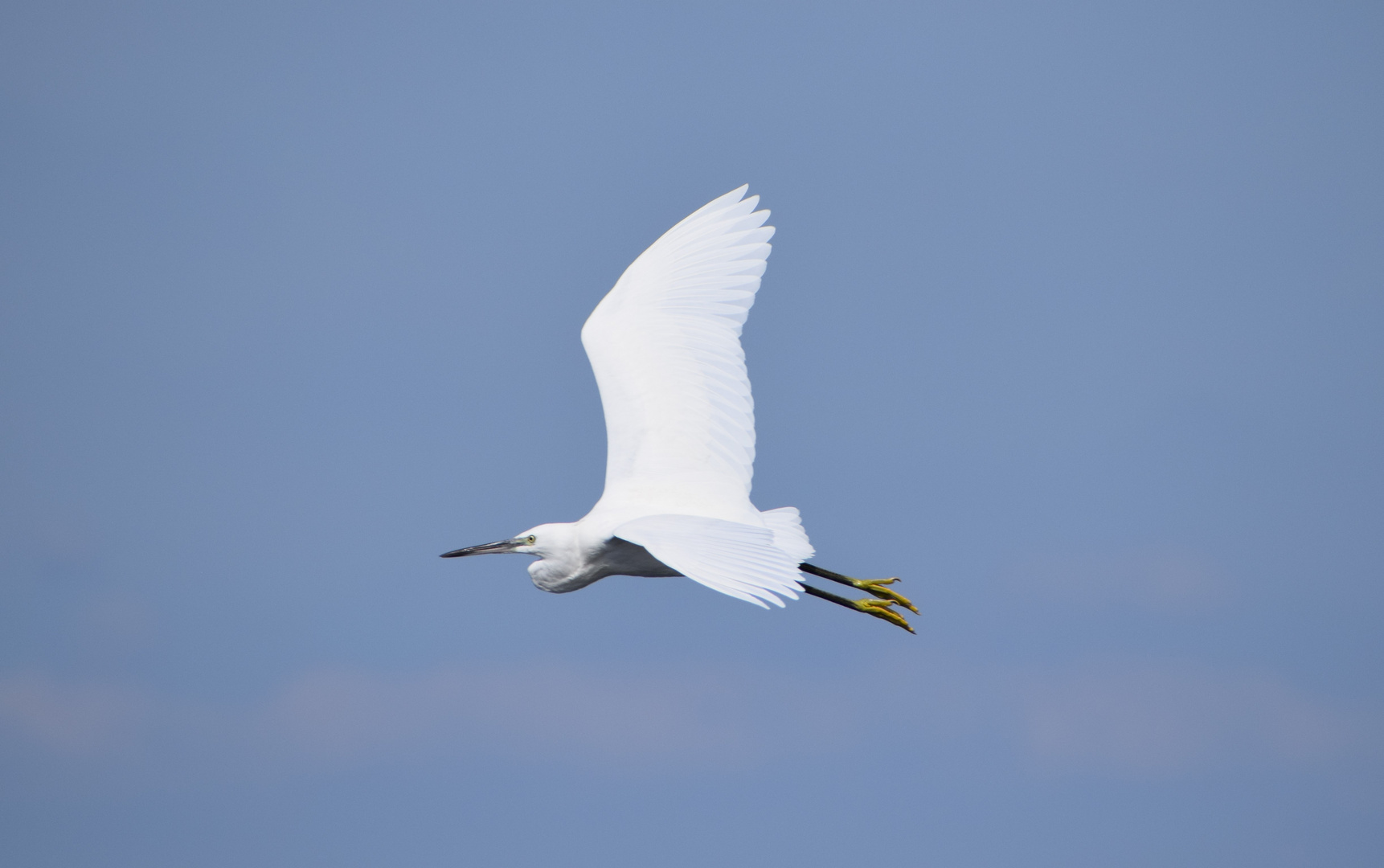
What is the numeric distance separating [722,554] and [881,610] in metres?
5.87

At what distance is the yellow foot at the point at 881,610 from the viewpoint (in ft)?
53.7

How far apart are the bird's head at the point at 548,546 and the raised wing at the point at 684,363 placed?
839 mm

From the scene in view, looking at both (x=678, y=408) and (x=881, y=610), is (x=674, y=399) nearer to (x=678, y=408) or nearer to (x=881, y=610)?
(x=678, y=408)

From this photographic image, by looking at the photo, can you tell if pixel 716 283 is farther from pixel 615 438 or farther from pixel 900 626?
pixel 900 626

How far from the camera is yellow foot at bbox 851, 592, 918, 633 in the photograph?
53.7ft

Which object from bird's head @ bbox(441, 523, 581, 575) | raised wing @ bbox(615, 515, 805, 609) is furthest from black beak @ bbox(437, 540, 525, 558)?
raised wing @ bbox(615, 515, 805, 609)

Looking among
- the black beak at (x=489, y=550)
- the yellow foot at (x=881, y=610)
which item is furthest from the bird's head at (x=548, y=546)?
the yellow foot at (x=881, y=610)

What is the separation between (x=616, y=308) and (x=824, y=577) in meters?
4.34

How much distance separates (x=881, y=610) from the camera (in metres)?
16.4

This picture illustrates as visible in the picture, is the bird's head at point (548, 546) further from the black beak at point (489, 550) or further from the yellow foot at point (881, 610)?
the yellow foot at point (881, 610)

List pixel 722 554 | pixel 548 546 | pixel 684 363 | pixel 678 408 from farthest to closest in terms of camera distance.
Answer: pixel 684 363 < pixel 678 408 < pixel 548 546 < pixel 722 554

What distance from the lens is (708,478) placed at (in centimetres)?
1555

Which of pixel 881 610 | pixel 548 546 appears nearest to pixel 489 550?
pixel 548 546

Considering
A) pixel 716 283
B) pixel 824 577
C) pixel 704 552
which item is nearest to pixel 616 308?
pixel 716 283
